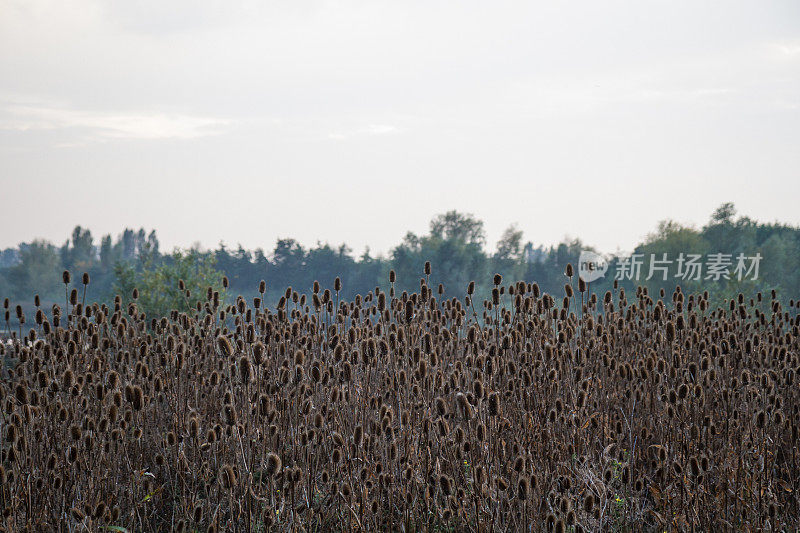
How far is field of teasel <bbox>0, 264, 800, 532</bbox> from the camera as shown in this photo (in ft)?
13.0

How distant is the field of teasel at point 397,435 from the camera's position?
395 centimetres

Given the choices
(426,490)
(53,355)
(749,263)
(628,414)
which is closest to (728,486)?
(628,414)

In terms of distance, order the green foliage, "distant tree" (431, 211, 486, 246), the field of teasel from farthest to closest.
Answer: "distant tree" (431, 211, 486, 246)
the green foliage
the field of teasel

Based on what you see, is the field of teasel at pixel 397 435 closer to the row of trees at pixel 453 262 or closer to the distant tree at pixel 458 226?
the row of trees at pixel 453 262

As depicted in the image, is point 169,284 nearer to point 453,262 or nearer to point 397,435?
point 397,435

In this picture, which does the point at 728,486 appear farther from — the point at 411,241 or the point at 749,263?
the point at 411,241

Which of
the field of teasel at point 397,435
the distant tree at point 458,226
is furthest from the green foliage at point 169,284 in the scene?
the distant tree at point 458,226

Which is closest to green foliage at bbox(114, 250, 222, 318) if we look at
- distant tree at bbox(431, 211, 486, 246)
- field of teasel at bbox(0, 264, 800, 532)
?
Result: field of teasel at bbox(0, 264, 800, 532)

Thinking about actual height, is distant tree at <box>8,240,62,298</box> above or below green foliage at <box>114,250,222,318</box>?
below

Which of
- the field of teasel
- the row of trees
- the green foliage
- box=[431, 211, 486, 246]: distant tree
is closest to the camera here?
the field of teasel

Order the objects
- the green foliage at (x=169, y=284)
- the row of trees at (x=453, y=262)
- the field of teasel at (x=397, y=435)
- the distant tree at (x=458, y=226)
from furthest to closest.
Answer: the distant tree at (x=458, y=226), the row of trees at (x=453, y=262), the green foliage at (x=169, y=284), the field of teasel at (x=397, y=435)

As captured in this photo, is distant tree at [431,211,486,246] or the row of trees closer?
the row of trees

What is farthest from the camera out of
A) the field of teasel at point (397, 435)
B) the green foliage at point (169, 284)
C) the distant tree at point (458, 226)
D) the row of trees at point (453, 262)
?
the distant tree at point (458, 226)

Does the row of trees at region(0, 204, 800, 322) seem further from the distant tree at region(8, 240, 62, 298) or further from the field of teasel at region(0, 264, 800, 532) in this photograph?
the field of teasel at region(0, 264, 800, 532)
